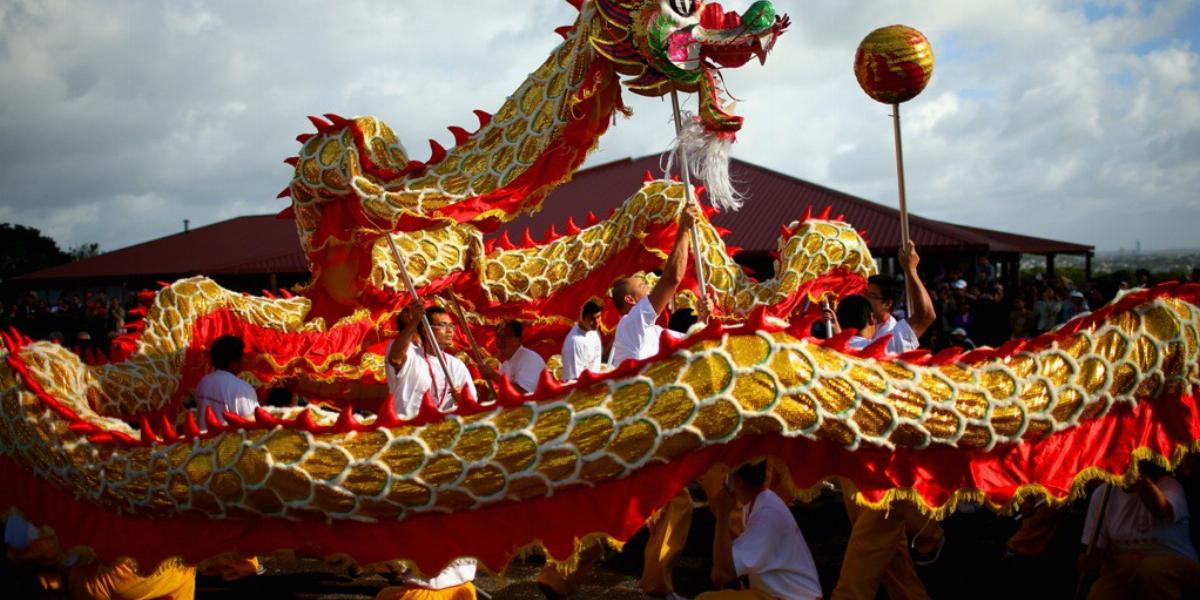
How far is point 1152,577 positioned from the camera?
2975mm

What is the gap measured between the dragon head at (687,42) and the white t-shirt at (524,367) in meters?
2.02

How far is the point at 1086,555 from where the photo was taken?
3.19 meters

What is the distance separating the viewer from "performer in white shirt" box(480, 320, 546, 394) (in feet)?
16.4

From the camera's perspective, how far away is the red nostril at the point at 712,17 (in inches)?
127

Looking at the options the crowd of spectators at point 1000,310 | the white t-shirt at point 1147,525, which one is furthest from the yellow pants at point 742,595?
the crowd of spectators at point 1000,310

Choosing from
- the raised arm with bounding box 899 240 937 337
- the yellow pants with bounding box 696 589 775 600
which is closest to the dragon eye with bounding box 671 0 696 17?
the raised arm with bounding box 899 240 937 337

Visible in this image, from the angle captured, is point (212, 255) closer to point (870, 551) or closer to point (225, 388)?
point (225, 388)

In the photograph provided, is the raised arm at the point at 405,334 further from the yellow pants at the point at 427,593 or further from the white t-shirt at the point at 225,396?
the yellow pants at the point at 427,593

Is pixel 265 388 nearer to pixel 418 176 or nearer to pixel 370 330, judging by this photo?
pixel 370 330

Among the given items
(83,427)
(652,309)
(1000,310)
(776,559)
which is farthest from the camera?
(1000,310)

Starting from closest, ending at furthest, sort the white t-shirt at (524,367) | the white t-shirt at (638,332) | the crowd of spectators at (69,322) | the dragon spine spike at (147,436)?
the dragon spine spike at (147,436) → the white t-shirt at (638,332) → the white t-shirt at (524,367) → the crowd of spectators at (69,322)

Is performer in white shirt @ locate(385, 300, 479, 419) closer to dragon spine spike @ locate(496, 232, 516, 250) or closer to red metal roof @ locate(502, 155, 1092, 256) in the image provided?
dragon spine spike @ locate(496, 232, 516, 250)

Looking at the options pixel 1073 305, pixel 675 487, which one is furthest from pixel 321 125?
pixel 1073 305

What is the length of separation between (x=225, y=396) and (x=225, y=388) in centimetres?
4
